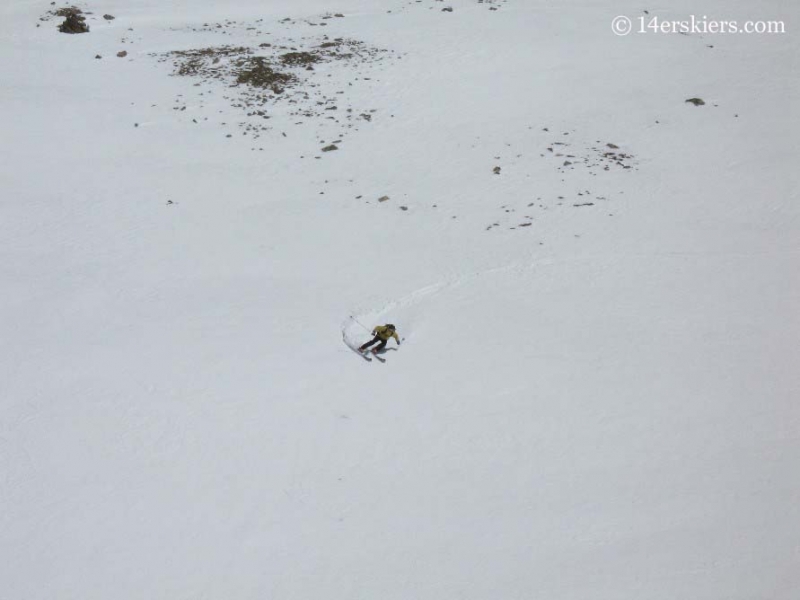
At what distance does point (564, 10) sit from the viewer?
2834cm

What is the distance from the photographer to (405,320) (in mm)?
15250

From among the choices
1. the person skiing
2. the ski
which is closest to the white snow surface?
the ski

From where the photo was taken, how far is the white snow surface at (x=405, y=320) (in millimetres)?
10617

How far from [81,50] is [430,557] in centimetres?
2088

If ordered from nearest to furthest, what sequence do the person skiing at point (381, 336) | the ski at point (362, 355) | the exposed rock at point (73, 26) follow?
the person skiing at point (381, 336)
the ski at point (362, 355)
the exposed rock at point (73, 26)

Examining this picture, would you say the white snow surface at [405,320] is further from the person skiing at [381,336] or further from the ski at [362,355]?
the person skiing at [381,336]

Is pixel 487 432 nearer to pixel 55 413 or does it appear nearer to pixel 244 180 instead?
pixel 55 413

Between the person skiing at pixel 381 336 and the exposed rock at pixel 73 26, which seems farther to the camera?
the exposed rock at pixel 73 26

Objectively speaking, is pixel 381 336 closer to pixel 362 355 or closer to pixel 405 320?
pixel 362 355

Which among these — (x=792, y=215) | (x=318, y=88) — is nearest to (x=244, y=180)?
(x=318, y=88)

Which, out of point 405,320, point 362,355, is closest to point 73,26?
point 405,320

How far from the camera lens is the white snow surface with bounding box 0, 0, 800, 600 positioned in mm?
10617

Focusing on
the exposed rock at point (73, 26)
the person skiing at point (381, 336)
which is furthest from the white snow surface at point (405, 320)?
the exposed rock at point (73, 26)

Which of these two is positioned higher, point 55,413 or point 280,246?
point 280,246
